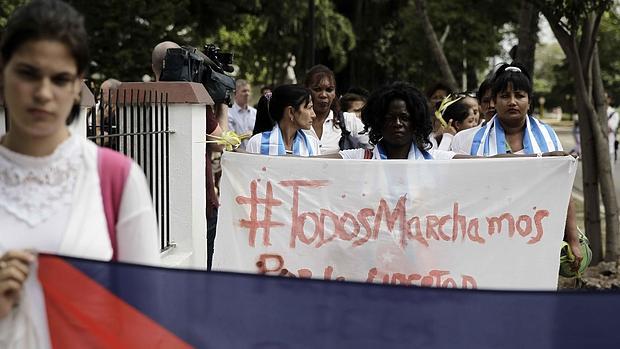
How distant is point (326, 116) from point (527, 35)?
3.76 meters

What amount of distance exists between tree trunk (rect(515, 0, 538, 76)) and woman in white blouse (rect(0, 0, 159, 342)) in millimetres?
9242

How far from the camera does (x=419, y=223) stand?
555cm

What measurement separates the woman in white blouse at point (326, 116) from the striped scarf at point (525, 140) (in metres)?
2.10

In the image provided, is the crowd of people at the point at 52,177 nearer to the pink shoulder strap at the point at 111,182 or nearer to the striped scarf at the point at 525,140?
the pink shoulder strap at the point at 111,182

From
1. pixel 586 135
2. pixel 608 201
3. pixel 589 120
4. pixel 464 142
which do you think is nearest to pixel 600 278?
pixel 608 201

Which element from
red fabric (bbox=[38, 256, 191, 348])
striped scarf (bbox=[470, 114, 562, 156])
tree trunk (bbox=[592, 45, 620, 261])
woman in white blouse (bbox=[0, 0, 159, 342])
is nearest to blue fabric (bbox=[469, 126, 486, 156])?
striped scarf (bbox=[470, 114, 562, 156])

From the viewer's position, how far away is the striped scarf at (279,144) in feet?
23.1

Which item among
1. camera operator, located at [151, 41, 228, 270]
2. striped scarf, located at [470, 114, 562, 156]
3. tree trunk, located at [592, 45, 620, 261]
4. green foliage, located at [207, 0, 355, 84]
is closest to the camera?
striped scarf, located at [470, 114, 562, 156]

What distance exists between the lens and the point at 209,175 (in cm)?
780

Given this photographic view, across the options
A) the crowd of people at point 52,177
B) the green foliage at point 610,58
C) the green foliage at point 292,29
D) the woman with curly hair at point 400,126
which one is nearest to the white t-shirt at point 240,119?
the woman with curly hair at point 400,126

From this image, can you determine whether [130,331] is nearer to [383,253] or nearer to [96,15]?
[383,253]

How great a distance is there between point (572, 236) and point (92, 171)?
4091 mm

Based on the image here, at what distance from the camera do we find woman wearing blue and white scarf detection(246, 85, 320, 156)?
706cm

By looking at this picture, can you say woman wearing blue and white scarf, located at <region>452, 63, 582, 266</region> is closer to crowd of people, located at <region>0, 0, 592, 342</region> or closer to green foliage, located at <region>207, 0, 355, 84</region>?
crowd of people, located at <region>0, 0, 592, 342</region>
